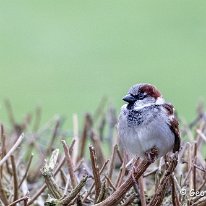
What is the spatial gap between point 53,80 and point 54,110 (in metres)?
0.76

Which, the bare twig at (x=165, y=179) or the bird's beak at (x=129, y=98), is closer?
the bare twig at (x=165, y=179)

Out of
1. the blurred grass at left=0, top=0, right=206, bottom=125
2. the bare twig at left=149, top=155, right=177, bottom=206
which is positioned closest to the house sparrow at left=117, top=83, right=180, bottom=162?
the bare twig at left=149, top=155, right=177, bottom=206

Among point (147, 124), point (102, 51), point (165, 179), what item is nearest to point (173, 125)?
point (147, 124)

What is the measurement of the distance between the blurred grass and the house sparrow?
356 centimetres

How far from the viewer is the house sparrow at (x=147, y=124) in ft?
5.95

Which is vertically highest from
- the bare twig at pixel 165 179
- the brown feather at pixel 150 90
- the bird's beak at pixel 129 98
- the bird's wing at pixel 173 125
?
the brown feather at pixel 150 90

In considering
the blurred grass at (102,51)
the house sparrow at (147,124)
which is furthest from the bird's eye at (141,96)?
the blurred grass at (102,51)

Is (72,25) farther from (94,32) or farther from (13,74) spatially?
(13,74)

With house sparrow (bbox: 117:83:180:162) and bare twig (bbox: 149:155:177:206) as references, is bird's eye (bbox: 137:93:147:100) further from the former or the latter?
bare twig (bbox: 149:155:177:206)

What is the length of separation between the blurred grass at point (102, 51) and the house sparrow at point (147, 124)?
11.7 ft

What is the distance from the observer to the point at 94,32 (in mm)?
7344

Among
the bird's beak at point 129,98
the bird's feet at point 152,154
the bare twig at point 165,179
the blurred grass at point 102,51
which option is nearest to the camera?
the bare twig at point 165,179

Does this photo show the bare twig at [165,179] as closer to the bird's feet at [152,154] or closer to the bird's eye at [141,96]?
the bird's feet at [152,154]

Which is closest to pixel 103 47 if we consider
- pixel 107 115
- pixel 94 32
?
pixel 94 32
